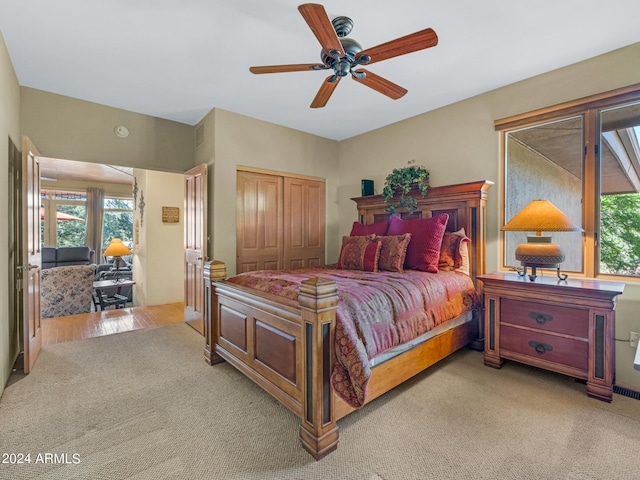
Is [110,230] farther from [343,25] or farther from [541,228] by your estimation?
[541,228]

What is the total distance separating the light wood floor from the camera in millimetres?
3721

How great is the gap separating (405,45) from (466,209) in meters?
2.01


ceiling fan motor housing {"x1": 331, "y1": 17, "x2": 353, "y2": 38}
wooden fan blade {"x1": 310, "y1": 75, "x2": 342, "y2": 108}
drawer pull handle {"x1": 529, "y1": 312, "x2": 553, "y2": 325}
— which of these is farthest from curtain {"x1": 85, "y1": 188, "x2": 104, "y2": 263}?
drawer pull handle {"x1": 529, "y1": 312, "x2": 553, "y2": 325}

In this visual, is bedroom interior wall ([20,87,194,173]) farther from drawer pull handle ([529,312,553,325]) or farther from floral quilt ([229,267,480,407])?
drawer pull handle ([529,312,553,325])

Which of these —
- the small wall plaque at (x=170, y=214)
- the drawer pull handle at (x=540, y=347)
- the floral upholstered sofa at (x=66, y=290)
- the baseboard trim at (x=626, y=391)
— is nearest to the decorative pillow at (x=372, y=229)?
the drawer pull handle at (x=540, y=347)

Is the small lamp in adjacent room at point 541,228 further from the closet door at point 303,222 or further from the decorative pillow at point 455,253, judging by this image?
the closet door at point 303,222

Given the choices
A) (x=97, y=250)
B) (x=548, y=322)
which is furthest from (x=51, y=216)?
(x=548, y=322)

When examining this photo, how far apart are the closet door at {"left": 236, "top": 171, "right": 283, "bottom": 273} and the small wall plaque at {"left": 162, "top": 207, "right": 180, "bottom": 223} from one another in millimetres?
2343

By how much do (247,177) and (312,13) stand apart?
2.66m

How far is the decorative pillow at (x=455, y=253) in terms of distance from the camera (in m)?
3.22

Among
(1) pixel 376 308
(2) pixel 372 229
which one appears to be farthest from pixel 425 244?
(1) pixel 376 308

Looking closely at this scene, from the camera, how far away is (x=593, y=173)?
2746 millimetres

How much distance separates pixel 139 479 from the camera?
154 cm

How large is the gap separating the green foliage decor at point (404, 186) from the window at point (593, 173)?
3.38 feet
